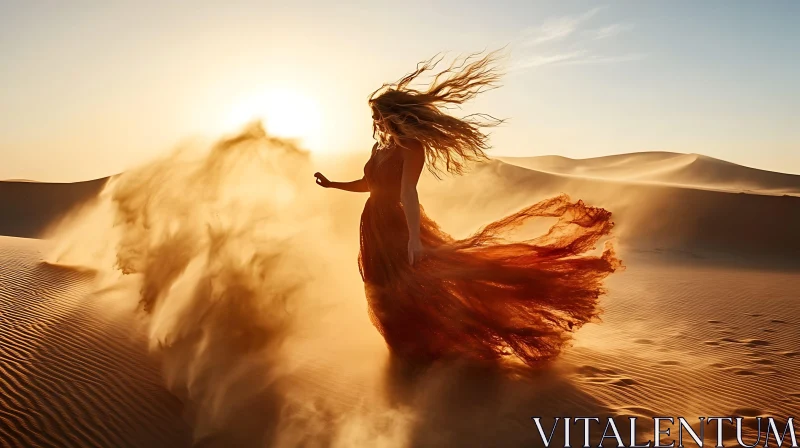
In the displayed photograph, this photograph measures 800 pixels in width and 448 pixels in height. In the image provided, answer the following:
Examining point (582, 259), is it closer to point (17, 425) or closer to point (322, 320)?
point (322, 320)

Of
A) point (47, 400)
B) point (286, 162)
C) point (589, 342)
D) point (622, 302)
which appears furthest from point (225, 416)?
point (622, 302)

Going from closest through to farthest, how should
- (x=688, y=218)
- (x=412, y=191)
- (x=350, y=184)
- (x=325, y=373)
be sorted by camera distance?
(x=412, y=191) < (x=325, y=373) < (x=350, y=184) < (x=688, y=218)

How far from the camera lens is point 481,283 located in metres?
4.84

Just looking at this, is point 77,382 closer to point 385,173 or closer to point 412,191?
point 385,173

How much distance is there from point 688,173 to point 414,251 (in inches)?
1893

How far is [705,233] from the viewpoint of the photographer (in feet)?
66.3

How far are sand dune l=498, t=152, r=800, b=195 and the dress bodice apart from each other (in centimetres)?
2916

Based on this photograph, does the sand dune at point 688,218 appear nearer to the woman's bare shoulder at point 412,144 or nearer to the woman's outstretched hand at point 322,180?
the woman's outstretched hand at point 322,180

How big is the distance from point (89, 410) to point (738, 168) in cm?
5557

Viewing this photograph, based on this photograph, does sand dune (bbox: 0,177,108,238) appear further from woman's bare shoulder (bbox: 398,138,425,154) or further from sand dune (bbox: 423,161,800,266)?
woman's bare shoulder (bbox: 398,138,425,154)

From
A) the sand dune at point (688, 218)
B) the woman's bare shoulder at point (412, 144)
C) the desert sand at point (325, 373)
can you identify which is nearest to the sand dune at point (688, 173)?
the sand dune at point (688, 218)

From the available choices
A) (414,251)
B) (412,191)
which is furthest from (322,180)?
(414,251)

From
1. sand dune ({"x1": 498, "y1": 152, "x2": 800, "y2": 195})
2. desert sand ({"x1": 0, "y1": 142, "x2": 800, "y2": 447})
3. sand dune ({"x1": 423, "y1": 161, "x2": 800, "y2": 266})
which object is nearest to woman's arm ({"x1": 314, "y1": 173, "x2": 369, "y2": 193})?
desert sand ({"x1": 0, "y1": 142, "x2": 800, "y2": 447})

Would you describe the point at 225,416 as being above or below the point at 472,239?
below
